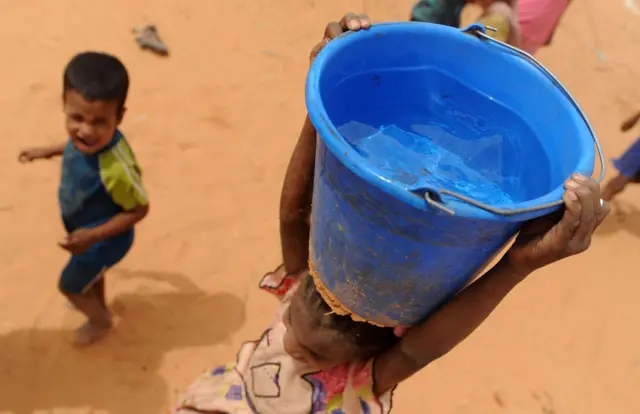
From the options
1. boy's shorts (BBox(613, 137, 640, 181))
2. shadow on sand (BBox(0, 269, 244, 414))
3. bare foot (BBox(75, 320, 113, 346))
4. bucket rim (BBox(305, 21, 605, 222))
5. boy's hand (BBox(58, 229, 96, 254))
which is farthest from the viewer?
boy's shorts (BBox(613, 137, 640, 181))

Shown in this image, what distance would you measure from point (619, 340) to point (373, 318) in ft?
6.53

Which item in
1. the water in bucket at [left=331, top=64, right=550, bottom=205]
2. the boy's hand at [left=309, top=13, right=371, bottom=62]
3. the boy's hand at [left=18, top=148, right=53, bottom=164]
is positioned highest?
the boy's hand at [left=309, top=13, right=371, bottom=62]

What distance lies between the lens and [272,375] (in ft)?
4.58

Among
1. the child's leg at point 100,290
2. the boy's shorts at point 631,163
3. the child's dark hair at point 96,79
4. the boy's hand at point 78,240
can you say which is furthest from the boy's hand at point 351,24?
the boy's shorts at point 631,163

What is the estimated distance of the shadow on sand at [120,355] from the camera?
6.84 ft

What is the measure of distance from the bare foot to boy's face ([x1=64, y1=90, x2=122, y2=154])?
739 mm

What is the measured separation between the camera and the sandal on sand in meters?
3.30

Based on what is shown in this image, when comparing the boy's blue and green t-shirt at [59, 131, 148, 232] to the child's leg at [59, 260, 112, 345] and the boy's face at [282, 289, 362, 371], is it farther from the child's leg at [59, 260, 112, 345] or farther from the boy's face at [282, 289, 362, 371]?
the boy's face at [282, 289, 362, 371]

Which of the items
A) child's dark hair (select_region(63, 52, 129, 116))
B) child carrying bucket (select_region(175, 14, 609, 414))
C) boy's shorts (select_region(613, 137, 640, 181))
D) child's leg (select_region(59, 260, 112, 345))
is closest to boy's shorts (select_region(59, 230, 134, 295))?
child's leg (select_region(59, 260, 112, 345))

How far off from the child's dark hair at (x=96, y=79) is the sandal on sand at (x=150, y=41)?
163 centimetres

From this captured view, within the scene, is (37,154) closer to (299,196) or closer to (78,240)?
(78,240)

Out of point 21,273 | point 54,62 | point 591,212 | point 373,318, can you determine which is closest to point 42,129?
point 54,62

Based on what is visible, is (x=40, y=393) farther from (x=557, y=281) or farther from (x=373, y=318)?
(x=557, y=281)

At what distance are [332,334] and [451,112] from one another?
1.47ft
